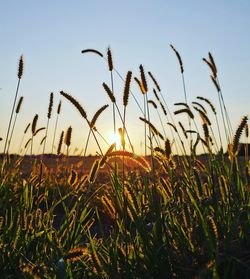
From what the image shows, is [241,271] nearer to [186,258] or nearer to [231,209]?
[186,258]

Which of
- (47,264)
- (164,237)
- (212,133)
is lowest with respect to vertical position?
(47,264)

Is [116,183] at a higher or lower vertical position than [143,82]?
lower

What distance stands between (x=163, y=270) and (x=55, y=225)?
3505 mm

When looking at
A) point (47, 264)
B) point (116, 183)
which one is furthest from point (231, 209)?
point (47, 264)

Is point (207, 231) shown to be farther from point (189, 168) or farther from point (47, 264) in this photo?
point (189, 168)

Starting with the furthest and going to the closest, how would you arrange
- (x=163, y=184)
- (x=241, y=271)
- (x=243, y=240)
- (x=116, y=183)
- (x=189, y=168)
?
(x=189, y=168)
(x=163, y=184)
(x=116, y=183)
(x=243, y=240)
(x=241, y=271)

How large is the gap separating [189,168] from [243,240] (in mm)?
1489

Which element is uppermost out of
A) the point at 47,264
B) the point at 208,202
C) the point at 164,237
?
the point at 208,202

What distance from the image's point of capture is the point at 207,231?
287cm

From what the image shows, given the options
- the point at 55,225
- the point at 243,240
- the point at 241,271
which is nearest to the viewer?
the point at 241,271

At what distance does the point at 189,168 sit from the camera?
448 centimetres

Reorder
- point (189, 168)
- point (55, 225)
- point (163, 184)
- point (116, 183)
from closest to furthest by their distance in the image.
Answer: point (116, 183) → point (163, 184) → point (189, 168) → point (55, 225)

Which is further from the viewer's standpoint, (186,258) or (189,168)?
(189,168)

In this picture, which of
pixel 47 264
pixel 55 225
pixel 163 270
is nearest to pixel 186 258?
pixel 163 270
